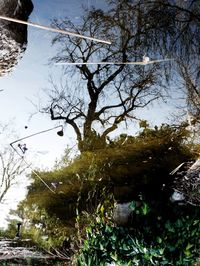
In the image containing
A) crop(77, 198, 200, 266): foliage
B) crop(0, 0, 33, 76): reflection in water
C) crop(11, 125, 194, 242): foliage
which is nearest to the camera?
crop(0, 0, 33, 76): reflection in water

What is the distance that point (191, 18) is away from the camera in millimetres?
5027

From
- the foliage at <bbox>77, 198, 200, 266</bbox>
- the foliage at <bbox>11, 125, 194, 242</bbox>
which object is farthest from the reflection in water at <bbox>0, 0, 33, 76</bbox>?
the foliage at <bbox>11, 125, 194, 242</bbox>

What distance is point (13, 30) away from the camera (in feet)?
9.89

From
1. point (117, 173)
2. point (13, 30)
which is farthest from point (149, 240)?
point (13, 30)

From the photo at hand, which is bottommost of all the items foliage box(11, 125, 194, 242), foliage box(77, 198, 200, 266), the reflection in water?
foliage box(77, 198, 200, 266)

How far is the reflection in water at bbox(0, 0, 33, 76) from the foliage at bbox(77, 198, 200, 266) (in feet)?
8.30

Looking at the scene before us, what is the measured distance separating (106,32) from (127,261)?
431 centimetres

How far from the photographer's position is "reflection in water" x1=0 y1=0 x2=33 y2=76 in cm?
290

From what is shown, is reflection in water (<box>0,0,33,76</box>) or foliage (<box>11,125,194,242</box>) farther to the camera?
foliage (<box>11,125,194,242</box>)

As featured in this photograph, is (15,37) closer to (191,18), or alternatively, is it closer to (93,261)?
(93,261)

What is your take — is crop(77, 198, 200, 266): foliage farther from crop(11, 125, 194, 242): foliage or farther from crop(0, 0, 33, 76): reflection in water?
crop(0, 0, 33, 76): reflection in water

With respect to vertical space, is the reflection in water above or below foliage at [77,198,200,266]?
above

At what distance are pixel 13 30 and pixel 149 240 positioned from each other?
9.65ft

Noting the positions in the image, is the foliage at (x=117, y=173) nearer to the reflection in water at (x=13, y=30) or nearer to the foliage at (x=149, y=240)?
the foliage at (x=149, y=240)
